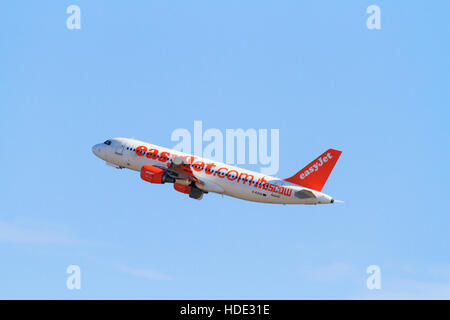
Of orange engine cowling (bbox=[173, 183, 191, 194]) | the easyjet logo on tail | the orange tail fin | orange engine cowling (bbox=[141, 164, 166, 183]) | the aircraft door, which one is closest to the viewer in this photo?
the orange tail fin

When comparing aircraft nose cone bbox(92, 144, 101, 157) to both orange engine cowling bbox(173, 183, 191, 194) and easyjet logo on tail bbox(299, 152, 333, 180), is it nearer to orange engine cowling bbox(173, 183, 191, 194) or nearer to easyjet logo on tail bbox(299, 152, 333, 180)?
orange engine cowling bbox(173, 183, 191, 194)

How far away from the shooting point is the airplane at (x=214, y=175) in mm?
90125

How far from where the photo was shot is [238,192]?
9262 centimetres

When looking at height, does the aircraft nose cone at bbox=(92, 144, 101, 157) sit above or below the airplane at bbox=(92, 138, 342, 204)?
above

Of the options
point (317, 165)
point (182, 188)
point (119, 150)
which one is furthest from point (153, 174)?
point (317, 165)

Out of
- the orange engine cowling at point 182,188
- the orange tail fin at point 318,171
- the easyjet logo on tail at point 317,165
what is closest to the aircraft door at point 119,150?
the orange engine cowling at point 182,188

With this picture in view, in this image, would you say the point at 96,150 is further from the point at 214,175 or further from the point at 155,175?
the point at 214,175

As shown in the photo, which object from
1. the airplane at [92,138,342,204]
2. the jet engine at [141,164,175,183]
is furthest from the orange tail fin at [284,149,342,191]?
the jet engine at [141,164,175,183]

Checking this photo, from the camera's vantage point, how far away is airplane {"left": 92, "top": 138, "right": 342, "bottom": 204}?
90.1 metres

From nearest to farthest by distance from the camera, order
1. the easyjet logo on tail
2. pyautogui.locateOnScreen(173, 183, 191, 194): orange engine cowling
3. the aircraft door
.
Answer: the easyjet logo on tail < pyautogui.locateOnScreen(173, 183, 191, 194): orange engine cowling < the aircraft door
